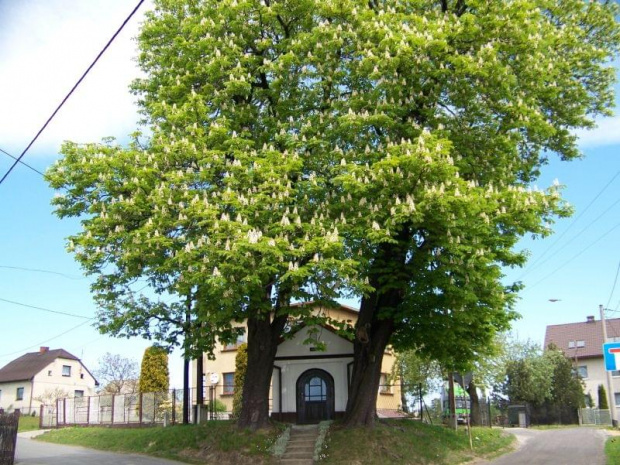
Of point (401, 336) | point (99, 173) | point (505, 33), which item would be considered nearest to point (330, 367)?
point (401, 336)

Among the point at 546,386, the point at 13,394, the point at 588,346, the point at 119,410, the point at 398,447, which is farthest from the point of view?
the point at 588,346

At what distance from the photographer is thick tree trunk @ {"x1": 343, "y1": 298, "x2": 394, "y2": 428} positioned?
2069 cm

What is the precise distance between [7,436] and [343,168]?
11.3 meters

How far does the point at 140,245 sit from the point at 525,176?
1330 cm

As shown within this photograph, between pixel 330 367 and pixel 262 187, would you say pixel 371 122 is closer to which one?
pixel 262 187

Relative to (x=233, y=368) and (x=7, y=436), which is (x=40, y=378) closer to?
(x=233, y=368)

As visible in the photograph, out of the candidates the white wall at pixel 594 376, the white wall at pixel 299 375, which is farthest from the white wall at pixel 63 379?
the white wall at pixel 594 376

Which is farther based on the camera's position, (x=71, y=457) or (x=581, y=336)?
(x=581, y=336)

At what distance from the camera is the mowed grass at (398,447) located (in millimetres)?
18906

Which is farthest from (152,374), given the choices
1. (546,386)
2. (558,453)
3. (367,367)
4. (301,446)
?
(546,386)

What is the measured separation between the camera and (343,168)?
53.5 ft

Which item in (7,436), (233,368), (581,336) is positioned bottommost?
(7,436)

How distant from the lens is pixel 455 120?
62.2 feet

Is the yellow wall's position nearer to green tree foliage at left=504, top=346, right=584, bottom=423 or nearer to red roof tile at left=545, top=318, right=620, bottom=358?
green tree foliage at left=504, top=346, right=584, bottom=423
